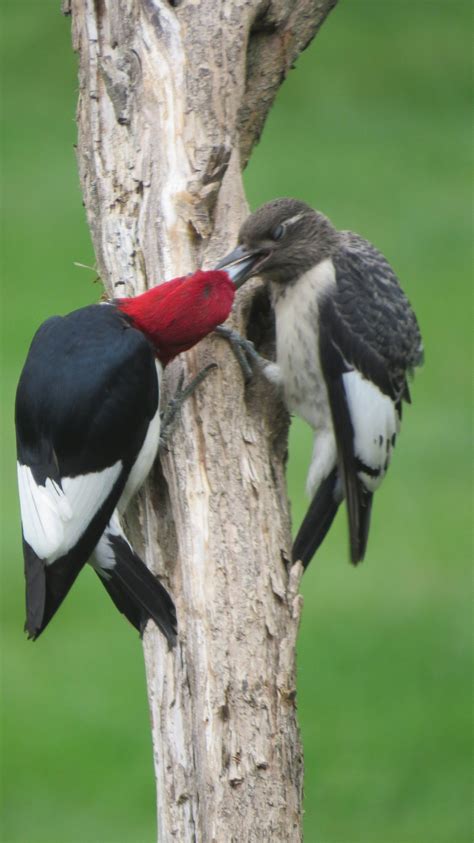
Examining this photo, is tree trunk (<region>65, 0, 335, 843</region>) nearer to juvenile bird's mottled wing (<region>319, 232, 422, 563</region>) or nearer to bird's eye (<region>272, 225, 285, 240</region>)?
bird's eye (<region>272, 225, 285, 240</region>)

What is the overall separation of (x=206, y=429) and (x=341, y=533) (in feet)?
Result: 13.9

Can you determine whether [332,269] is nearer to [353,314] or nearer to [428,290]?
[353,314]

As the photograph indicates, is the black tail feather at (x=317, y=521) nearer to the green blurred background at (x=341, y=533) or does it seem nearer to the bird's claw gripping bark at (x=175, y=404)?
the bird's claw gripping bark at (x=175, y=404)

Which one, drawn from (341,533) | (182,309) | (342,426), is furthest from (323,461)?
(341,533)

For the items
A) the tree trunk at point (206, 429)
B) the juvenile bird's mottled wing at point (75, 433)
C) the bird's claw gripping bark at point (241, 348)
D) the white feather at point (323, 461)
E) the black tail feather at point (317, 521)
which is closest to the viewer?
the tree trunk at point (206, 429)

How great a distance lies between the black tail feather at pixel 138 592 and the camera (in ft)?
11.4

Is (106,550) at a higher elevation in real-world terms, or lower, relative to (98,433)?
lower

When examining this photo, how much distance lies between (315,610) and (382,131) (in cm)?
661

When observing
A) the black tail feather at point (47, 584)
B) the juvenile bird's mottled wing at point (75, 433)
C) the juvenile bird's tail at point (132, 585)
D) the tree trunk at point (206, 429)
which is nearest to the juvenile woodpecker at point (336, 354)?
the tree trunk at point (206, 429)

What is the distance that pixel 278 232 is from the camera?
4262 millimetres

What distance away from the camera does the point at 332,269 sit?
4.34 metres

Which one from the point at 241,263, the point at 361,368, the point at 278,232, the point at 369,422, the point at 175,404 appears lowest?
the point at 175,404

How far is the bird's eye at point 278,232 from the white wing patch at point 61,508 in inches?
37.4

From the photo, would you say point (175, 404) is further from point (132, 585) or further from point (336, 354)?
point (336, 354)
